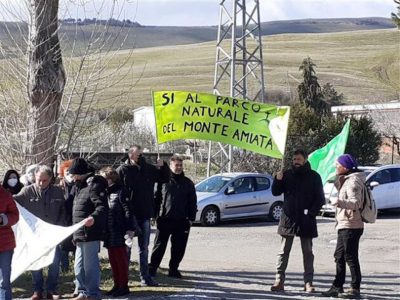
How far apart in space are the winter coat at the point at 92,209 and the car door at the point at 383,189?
1801 cm

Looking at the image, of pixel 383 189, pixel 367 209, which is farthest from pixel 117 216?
pixel 383 189

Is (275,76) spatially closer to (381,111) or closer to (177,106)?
(381,111)

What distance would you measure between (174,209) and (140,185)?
3.12 feet

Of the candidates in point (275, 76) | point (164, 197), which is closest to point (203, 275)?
point (164, 197)

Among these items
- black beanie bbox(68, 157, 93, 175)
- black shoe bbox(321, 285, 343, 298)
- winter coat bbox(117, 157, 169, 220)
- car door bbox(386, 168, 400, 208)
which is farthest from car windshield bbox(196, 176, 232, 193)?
black beanie bbox(68, 157, 93, 175)

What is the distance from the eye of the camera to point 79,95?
1365cm

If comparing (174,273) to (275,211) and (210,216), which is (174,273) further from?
(275,211)

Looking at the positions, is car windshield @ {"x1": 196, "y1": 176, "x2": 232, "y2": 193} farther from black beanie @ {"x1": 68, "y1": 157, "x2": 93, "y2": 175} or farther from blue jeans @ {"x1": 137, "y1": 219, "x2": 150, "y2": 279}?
black beanie @ {"x1": 68, "y1": 157, "x2": 93, "y2": 175}

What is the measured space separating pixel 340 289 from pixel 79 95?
4.82 meters

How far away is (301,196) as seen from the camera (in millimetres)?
11914

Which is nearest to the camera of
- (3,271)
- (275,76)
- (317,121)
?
(3,271)

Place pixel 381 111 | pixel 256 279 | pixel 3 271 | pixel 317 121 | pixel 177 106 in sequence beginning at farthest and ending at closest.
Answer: pixel 381 111 → pixel 317 121 → pixel 177 106 → pixel 256 279 → pixel 3 271

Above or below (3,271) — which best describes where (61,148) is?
above

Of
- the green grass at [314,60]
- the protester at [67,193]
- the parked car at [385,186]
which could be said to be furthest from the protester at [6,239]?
the green grass at [314,60]
